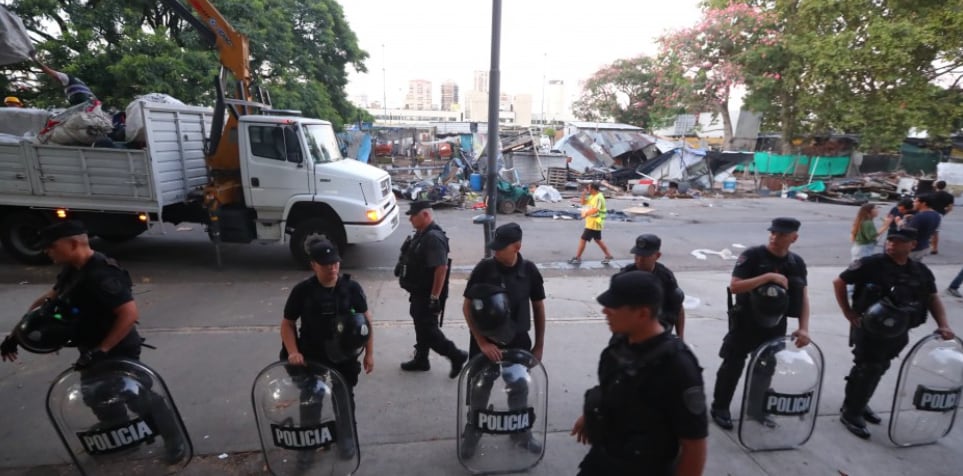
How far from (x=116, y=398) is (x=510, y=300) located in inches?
91.8

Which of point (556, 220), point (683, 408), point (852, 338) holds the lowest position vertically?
point (556, 220)

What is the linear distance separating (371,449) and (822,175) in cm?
2817

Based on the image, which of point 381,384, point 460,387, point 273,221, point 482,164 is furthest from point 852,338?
point 482,164

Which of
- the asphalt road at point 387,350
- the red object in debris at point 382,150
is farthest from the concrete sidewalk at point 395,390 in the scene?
the red object in debris at point 382,150

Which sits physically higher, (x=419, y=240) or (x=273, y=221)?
(x=419, y=240)

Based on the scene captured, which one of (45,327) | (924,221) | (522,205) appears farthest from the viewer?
(522,205)

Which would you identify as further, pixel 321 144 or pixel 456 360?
pixel 321 144

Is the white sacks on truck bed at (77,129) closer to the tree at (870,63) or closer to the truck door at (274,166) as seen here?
the truck door at (274,166)

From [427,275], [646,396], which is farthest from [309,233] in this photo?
[646,396]

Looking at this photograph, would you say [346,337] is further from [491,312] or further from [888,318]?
[888,318]

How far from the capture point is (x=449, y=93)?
102750mm

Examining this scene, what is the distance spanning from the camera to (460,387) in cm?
289

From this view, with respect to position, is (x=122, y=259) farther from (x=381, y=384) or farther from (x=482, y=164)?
(x=482, y=164)

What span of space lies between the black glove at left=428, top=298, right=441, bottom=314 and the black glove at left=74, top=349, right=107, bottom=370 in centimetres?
213
